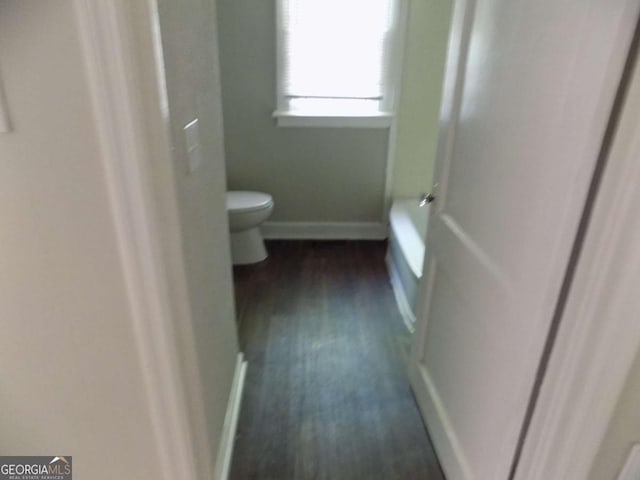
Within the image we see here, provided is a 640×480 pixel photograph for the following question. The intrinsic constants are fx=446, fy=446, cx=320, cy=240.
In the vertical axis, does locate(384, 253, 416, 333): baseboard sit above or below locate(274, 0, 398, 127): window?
below

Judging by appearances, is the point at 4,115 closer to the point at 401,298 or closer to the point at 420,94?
the point at 401,298

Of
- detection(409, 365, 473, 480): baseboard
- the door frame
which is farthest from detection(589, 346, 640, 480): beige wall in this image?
the door frame

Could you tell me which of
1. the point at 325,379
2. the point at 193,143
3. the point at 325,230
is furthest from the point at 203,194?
the point at 325,230

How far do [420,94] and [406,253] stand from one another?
3.83 ft

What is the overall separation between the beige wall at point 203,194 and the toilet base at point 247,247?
1.18 m

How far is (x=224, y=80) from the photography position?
288 centimetres

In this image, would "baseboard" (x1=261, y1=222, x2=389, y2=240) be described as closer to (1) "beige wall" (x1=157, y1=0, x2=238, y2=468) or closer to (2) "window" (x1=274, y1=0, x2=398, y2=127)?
(2) "window" (x1=274, y1=0, x2=398, y2=127)

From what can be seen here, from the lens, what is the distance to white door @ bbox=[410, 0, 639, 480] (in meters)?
0.83

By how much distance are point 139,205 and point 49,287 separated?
11.4 inches

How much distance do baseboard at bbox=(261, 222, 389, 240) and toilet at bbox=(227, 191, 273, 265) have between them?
0.27m

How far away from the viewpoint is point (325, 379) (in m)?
1.96

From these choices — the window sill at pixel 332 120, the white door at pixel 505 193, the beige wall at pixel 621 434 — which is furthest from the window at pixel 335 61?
the beige wall at pixel 621 434

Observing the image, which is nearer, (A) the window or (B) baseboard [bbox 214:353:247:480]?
(B) baseboard [bbox 214:353:247:480]

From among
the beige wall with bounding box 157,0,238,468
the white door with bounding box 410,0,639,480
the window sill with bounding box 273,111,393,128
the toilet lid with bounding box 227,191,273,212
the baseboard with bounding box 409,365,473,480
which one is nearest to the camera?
the white door with bounding box 410,0,639,480
